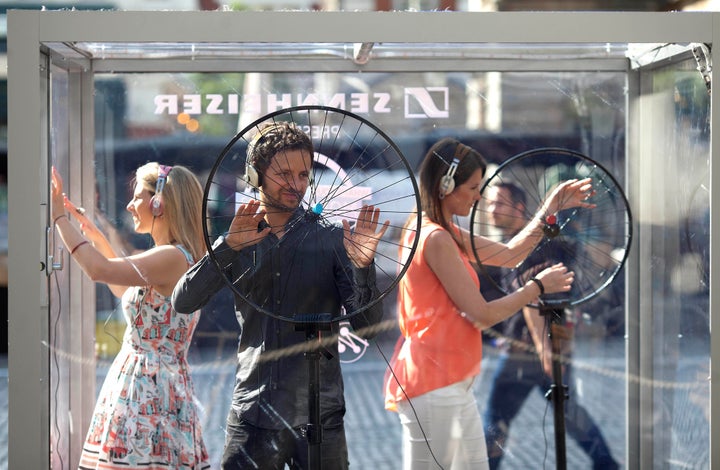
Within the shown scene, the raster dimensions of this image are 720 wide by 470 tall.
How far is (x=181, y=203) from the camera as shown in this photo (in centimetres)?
312

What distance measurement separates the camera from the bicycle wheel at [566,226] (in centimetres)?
335

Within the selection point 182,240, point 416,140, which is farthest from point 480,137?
point 182,240

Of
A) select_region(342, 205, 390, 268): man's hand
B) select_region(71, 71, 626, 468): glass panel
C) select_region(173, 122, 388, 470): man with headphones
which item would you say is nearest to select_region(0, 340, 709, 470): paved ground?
select_region(71, 71, 626, 468): glass panel

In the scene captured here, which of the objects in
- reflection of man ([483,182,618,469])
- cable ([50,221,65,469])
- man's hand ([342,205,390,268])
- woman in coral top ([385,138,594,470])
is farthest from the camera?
reflection of man ([483,182,618,469])

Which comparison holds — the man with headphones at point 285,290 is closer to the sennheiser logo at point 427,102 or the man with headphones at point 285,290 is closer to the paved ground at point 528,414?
the paved ground at point 528,414

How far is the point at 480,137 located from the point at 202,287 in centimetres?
119

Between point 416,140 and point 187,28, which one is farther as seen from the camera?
point 416,140

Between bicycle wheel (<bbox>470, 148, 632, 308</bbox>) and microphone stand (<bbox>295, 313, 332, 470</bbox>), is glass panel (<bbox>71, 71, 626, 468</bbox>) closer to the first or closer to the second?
bicycle wheel (<bbox>470, 148, 632, 308</bbox>)

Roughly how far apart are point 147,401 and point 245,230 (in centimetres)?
76

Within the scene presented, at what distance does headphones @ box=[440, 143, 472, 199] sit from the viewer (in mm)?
3238

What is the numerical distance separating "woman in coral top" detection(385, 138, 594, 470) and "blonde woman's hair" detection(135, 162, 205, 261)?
2.40ft

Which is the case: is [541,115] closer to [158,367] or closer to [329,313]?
[329,313]

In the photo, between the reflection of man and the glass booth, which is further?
the reflection of man

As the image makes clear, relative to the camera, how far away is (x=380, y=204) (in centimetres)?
319
